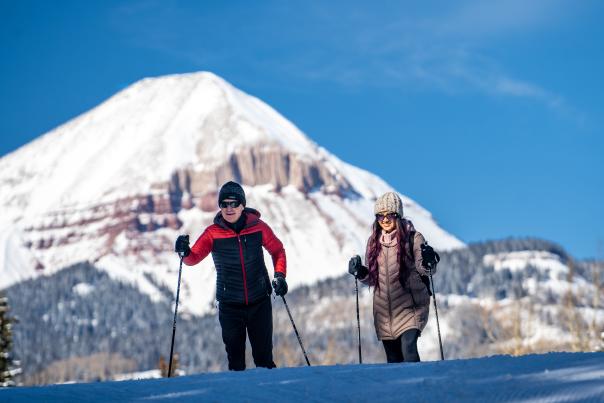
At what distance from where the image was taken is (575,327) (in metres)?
26.0

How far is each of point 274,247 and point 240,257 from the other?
0.38 metres

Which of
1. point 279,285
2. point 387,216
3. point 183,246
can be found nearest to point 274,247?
point 279,285

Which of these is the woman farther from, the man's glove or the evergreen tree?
the evergreen tree

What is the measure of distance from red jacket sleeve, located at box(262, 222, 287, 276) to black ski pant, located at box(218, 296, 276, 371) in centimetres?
42

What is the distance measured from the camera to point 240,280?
382 inches

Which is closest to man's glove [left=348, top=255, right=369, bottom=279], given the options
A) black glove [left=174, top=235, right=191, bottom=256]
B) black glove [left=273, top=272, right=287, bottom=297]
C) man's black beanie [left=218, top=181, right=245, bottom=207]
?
black glove [left=273, top=272, right=287, bottom=297]

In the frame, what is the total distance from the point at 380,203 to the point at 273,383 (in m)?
4.00

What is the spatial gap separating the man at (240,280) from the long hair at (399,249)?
0.87 meters

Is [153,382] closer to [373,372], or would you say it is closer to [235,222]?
[373,372]

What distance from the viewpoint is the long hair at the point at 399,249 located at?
9.47 metres

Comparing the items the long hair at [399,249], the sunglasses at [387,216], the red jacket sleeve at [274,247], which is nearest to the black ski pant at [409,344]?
the long hair at [399,249]

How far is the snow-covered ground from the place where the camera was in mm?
5137

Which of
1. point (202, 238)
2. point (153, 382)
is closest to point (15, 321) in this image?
point (202, 238)

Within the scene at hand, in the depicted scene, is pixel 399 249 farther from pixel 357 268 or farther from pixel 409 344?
pixel 409 344
